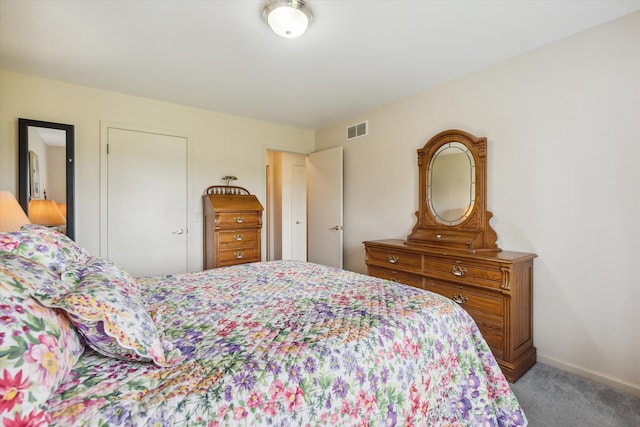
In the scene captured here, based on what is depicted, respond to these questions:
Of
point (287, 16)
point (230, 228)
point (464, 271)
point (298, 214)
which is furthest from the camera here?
point (298, 214)

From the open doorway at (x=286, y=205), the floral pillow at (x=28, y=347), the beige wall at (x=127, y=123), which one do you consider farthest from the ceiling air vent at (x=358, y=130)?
the floral pillow at (x=28, y=347)

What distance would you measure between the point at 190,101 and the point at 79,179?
1.41m

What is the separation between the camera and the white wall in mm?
1951

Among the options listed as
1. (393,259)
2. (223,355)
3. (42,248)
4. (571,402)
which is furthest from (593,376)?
(42,248)

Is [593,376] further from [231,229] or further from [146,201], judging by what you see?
[146,201]

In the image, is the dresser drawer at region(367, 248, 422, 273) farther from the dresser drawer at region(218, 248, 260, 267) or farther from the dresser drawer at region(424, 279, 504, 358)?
the dresser drawer at region(218, 248, 260, 267)

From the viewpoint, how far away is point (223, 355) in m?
0.97

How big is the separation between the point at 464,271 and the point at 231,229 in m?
2.50

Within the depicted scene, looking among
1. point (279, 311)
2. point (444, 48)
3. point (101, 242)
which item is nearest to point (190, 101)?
point (101, 242)

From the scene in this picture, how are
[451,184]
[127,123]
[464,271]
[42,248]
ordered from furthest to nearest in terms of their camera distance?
[127,123]
[451,184]
[464,271]
[42,248]

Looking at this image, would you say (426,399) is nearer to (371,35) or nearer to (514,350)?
(514,350)

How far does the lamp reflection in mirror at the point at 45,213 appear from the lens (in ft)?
8.90

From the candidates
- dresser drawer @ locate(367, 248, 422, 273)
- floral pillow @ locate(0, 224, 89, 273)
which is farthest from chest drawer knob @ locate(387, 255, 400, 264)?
floral pillow @ locate(0, 224, 89, 273)

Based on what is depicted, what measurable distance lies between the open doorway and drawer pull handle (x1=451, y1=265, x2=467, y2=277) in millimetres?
3459
